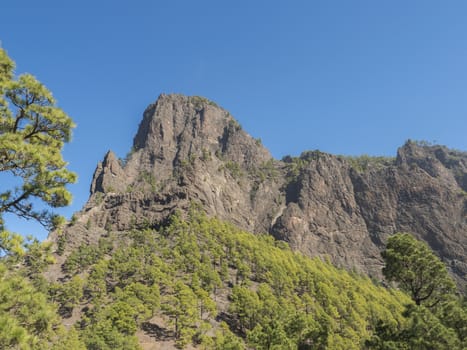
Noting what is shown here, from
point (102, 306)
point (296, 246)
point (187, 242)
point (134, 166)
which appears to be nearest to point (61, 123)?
point (102, 306)

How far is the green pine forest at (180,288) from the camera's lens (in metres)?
11.8

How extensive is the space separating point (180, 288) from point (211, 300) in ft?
24.3

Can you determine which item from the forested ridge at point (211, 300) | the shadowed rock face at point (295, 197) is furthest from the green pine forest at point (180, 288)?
the shadowed rock face at point (295, 197)

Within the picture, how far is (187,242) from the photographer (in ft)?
321

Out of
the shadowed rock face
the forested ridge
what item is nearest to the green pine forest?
the forested ridge

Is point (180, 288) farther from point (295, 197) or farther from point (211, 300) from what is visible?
point (295, 197)

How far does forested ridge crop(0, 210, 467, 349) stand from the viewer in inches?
1709

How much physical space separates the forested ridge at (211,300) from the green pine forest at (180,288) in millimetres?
231

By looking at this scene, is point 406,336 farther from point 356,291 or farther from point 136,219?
point 136,219

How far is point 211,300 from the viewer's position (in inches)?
2857

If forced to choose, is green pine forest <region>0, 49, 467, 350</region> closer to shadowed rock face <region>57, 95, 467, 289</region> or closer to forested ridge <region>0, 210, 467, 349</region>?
forested ridge <region>0, 210, 467, 349</region>

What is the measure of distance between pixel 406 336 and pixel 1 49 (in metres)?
23.8

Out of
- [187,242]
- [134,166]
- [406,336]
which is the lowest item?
[406,336]

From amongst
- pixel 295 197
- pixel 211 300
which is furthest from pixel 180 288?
pixel 295 197
